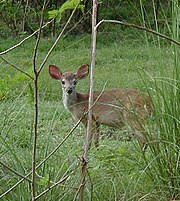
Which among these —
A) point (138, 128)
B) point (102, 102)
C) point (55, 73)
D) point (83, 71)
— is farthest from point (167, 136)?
point (55, 73)

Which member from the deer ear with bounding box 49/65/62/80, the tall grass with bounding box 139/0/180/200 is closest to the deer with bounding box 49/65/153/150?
the deer ear with bounding box 49/65/62/80

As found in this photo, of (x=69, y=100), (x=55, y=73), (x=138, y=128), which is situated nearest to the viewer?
(x=138, y=128)

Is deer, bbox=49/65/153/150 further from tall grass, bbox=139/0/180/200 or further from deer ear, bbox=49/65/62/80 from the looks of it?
tall grass, bbox=139/0/180/200

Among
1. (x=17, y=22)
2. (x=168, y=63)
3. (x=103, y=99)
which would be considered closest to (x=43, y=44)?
(x=17, y=22)

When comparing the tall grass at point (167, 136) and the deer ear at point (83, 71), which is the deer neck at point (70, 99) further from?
the tall grass at point (167, 136)

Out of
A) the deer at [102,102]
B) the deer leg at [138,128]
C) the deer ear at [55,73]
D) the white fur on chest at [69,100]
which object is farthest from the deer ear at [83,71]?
the deer leg at [138,128]

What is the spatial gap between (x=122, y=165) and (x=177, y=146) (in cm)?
44

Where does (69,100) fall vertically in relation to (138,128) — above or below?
below

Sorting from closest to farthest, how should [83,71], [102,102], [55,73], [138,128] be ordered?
[138,128], [83,71], [102,102], [55,73]

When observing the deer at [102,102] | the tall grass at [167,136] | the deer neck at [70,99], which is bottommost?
the deer neck at [70,99]

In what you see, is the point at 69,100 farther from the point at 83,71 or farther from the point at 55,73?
the point at 83,71

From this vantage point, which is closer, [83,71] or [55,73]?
[83,71]

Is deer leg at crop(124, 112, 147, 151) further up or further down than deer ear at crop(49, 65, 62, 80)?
further up

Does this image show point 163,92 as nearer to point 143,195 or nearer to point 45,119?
point 143,195
